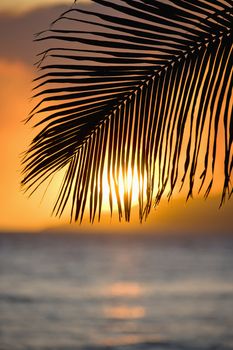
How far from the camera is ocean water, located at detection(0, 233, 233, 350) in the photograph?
2703cm

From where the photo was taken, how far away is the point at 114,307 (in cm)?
3644

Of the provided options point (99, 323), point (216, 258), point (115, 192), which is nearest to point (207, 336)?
point (99, 323)

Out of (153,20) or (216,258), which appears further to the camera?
(216,258)

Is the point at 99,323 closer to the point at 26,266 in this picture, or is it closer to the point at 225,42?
the point at 26,266

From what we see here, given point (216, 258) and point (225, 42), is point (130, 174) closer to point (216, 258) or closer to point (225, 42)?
point (225, 42)

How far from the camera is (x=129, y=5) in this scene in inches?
64.1

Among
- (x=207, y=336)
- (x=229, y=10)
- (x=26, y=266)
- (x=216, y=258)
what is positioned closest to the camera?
(x=229, y=10)

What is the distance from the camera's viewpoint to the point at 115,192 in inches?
65.4

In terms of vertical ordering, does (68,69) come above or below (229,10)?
below

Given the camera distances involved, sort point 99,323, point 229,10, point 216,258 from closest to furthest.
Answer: point 229,10 < point 99,323 < point 216,258

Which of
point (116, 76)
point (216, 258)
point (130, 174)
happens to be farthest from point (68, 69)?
point (216, 258)

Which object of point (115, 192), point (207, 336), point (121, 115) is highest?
point (121, 115)

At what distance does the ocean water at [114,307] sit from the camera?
2703cm

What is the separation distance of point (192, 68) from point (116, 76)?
0.47ft
